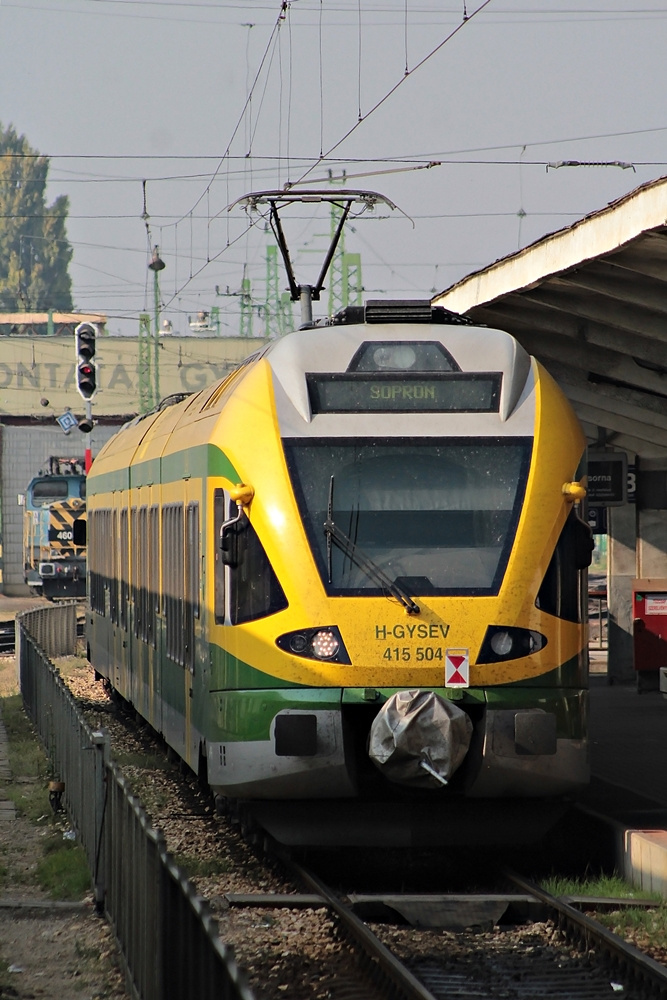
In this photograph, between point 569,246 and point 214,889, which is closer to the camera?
point 214,889

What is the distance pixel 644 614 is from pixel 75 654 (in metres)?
14.2

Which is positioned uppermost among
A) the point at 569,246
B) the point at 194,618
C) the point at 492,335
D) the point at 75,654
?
the point at 569,246

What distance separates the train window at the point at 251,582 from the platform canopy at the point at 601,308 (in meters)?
3.23

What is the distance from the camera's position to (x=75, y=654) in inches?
1130

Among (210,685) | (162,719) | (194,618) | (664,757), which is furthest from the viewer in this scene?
(664,757)

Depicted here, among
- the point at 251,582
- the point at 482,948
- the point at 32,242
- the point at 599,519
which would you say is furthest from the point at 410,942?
the point at 32,242

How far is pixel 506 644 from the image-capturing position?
905 centimetres

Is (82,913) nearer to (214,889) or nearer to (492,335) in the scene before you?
(214,889)

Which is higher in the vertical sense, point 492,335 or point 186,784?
point 492,335

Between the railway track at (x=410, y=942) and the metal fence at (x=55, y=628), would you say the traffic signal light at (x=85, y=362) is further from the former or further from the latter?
the railway track at (x=410, y=942)

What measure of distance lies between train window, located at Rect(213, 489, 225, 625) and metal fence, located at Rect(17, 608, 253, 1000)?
3.65 ft

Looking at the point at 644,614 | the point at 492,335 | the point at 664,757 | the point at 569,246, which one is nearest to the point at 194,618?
the point at 492,335

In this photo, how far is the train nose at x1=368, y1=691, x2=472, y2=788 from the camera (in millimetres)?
8594

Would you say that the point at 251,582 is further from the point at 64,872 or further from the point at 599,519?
the point at 599,519
